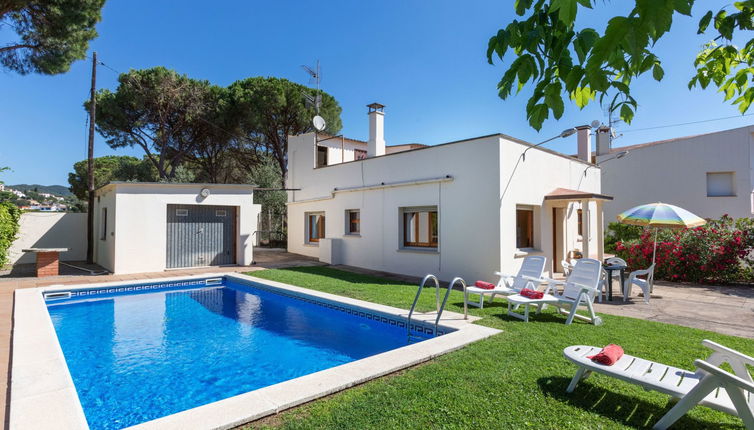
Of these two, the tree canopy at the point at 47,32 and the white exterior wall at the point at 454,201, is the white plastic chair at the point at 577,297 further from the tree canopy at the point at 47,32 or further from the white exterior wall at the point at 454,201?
the tree canopy at the point at 47,32

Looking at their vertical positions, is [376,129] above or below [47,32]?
below

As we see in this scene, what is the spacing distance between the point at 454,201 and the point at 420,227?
2010 millimetres

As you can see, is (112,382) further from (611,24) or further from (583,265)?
(583,265)

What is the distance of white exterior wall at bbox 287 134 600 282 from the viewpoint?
38.4ft

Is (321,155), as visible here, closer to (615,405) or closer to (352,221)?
(352,221)

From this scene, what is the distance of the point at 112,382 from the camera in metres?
5.42

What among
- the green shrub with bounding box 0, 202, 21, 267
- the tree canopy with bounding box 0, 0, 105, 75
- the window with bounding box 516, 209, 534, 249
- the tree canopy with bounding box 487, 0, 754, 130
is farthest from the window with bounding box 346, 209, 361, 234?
the tree canopy with bounding box 487, 0, 754, 130

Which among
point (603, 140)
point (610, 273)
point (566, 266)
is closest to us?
point (610, 273)

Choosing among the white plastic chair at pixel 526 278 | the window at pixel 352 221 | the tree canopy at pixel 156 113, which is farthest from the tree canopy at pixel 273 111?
the white plastic chair at pixel 526 278

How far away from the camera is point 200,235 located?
15797 millimetres

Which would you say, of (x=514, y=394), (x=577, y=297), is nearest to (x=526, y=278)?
(x=577, y=297)

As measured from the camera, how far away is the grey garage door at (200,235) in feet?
50.0

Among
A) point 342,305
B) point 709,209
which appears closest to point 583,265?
point 342,305

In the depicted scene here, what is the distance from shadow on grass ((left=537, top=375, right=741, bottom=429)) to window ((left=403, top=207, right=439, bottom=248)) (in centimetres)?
930
